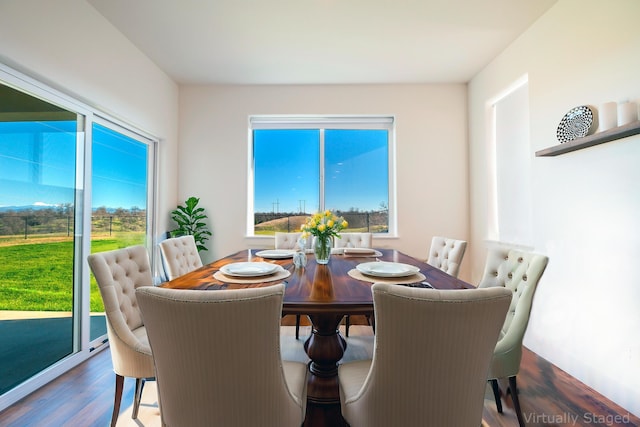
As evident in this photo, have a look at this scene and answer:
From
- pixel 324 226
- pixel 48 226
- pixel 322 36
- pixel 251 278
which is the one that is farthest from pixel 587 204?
pixel 48 226

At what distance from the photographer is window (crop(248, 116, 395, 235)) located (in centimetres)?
388

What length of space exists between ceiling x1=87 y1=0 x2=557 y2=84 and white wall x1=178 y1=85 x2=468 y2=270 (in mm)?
213

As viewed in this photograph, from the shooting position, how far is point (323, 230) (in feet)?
5.91

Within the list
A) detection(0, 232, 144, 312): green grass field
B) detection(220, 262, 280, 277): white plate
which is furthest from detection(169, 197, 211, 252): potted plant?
detection(220, 262, 280, 277): white plate

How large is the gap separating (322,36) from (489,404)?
3156mm

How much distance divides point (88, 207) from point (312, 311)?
90.0 inches

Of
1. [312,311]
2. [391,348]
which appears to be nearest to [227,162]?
[312,311]

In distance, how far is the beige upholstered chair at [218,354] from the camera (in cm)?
79

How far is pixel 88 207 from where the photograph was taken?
7.63ft

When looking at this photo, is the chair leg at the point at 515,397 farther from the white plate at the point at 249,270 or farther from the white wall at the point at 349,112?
the white wall at the point at 349,112

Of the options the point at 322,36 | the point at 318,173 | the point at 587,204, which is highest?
the point at 322,36

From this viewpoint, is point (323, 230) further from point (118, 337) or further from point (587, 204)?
point (587, 204)

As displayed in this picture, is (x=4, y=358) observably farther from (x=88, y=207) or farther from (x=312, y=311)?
(x=312, y=311)

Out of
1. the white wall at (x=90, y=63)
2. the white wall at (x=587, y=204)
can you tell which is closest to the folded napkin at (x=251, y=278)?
the white wall at (x=90, y=63)
